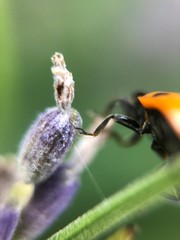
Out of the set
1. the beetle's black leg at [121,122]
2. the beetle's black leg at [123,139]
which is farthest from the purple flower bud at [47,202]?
the beetle's black leg at [123,139]

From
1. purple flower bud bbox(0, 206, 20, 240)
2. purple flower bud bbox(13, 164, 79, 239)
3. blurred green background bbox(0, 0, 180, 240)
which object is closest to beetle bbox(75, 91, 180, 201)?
purple flower bud bbox(13, 164, 79, 239)

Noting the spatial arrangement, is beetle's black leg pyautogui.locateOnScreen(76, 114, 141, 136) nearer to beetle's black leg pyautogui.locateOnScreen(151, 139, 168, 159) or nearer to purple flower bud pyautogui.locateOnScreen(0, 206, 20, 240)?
beetle's black leg pyautogui.locateOnScreen(151, 139, 168, 159)

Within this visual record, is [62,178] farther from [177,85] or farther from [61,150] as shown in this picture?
[177,85]

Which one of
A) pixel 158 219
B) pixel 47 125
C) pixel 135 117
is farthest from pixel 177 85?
pixel 47 125

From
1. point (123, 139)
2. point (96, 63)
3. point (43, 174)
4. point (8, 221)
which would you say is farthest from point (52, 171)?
point (96, 63)

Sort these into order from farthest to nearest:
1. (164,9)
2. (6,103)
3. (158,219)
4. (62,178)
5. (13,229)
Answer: (164,9) → (158,219) → (6,103) → (62,178) → (13,229)
